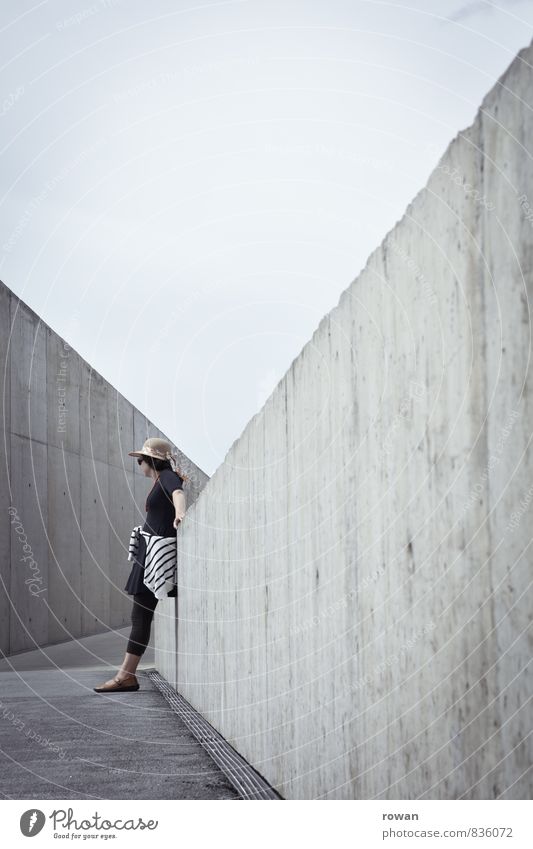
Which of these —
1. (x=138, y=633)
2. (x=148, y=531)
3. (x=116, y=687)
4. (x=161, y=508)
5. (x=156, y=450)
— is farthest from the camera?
(x=148, y=531)

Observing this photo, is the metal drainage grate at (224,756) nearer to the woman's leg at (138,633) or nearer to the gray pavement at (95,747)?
the gray pavement at (95,747)

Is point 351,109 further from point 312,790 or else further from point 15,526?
point 15,526

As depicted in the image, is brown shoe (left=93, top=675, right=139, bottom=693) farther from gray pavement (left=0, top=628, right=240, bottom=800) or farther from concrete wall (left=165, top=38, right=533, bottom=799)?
concrete wall (left=165, top=38, right=533, bottom=799)

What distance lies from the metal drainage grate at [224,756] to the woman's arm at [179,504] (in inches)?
41.3

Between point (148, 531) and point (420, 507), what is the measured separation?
15.9 ft

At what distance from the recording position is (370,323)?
223 centimetres

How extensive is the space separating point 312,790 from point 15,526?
27.5 feet

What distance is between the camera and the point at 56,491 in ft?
41.0

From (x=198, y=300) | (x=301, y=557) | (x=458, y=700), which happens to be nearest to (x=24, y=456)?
(x=198, y=300)

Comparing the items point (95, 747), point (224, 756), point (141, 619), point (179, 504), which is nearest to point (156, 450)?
point (179, 504)

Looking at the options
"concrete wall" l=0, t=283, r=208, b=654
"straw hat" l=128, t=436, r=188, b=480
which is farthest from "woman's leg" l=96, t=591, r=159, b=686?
"concrete wall" l=0, t=283, r=208, b=654

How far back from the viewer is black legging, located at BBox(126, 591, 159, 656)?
19.4 feet

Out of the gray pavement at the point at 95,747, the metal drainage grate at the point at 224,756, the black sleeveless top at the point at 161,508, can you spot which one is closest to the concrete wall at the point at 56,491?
the gray pavement at the point at 95,747

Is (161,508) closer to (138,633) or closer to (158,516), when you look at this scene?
(158,516)
